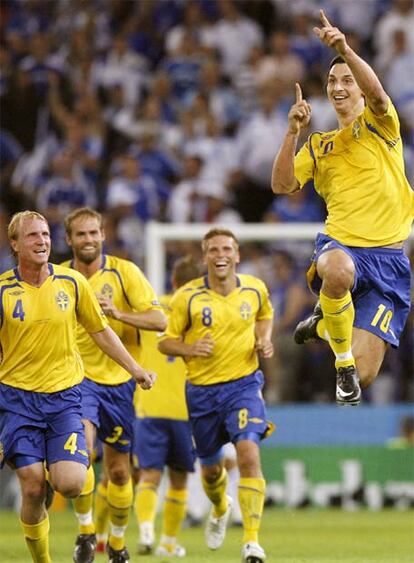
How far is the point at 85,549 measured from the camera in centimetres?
962

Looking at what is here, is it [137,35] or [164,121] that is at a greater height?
[137,35]

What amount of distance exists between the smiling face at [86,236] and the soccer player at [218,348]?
1.02 m

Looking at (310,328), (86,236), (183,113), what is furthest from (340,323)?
(183,113)

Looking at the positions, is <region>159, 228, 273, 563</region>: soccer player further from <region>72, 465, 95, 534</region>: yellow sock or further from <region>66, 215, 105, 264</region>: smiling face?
<region>72, 465, 95, 534</region>: yellow sock

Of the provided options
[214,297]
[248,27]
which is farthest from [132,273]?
[248,27]

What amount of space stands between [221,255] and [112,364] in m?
1.29

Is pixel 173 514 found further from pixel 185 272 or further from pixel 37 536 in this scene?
pixel 37 536

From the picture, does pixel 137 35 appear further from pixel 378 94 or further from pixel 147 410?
pixel 378 94

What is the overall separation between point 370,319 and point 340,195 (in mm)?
852

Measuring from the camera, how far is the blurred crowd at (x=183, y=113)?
16.7 m

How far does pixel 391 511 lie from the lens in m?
15.5

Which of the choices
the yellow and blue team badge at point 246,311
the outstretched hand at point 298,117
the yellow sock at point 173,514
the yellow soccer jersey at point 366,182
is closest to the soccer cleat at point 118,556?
the yellow sock at point 173,514

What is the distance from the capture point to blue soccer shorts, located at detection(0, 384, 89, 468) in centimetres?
841

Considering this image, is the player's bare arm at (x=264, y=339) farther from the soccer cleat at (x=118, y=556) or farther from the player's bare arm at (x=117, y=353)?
the player's bare arm at (x=117, y=353)
